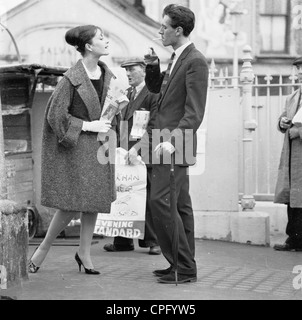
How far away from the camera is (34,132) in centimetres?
902

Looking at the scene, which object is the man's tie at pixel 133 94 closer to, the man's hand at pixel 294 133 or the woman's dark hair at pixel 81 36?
the woman's dark hair at pixel 81 36

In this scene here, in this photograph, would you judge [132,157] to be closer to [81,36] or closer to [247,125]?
[247,125]

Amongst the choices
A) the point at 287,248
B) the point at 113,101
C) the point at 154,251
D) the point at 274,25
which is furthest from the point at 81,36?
the point at 274,25

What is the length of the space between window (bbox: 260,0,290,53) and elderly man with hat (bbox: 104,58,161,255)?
7.39 m

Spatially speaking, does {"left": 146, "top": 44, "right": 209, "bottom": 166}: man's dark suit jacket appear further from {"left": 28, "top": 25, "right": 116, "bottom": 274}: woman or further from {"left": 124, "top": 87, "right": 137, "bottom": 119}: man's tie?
{"left": 124, "top": 87, "right": 137, "bottom": 119}: man's tie

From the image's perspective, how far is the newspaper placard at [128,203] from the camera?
26.2 ft

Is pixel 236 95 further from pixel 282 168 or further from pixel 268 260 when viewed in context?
pixel 268 260

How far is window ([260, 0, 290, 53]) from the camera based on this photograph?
15.0m

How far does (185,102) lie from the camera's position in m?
6.13

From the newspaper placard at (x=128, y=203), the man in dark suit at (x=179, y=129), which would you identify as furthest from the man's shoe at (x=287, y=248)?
the man in dark suit at (x=179, y=129)

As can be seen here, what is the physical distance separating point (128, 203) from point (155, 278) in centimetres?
177
